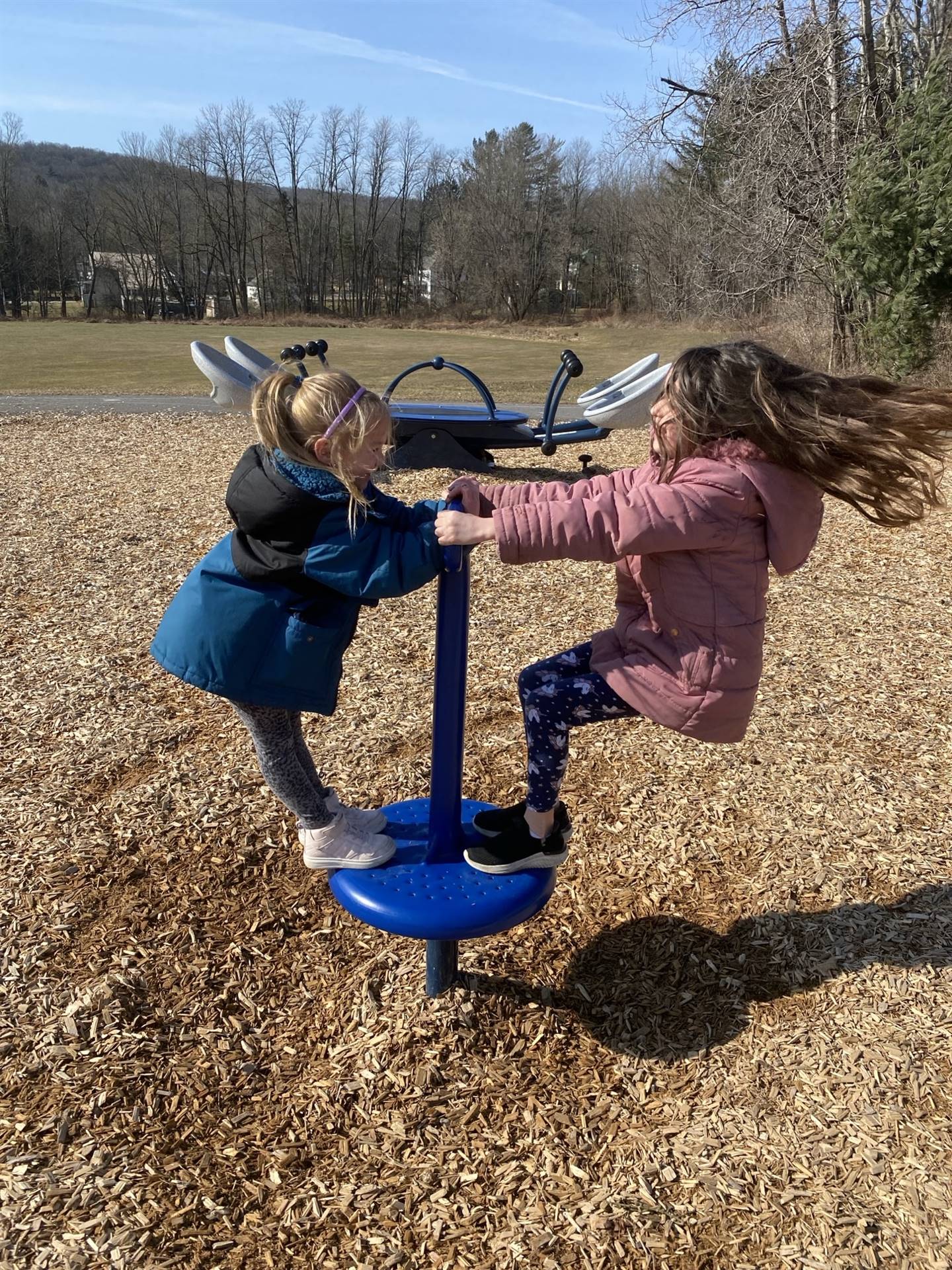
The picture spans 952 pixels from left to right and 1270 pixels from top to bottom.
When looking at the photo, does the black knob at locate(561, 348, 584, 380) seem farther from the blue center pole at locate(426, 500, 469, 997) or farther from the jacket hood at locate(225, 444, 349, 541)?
the jacket hood at locate(225, 444, 349, 541)

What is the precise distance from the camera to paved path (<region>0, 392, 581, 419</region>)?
557 inches

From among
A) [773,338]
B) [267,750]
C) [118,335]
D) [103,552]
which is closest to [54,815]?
[267,750]

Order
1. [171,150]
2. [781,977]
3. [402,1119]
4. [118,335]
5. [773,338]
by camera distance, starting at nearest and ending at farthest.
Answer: [402,1119] < [781,977] < [773,338] < [118,335] < [171,150]

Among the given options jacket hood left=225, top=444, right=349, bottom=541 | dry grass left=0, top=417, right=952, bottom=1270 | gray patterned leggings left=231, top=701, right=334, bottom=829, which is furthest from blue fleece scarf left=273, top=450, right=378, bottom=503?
dry grass left=0, top=417, right=952, bottom=1270

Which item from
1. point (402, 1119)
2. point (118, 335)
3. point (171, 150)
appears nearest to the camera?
point (402, 1119)

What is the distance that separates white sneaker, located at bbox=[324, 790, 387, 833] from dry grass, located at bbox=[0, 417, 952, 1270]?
0.40m

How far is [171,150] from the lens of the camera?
7906 centimetres

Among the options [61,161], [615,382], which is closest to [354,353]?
[615,382]

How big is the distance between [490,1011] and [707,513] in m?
1.44

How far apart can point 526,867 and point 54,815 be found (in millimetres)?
1819

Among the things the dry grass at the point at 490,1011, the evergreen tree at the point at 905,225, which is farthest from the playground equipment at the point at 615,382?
the evergreen tree at the point at 905,225

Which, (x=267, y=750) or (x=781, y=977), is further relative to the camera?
(x=781, y=977)

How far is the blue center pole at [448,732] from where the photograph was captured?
7.47ft

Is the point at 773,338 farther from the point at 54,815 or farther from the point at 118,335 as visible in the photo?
the point at 118,335
